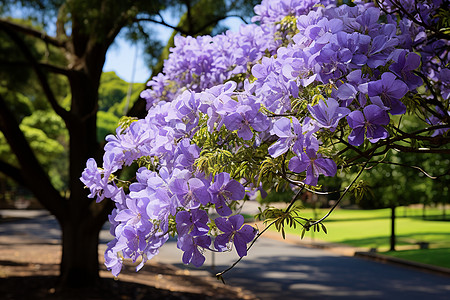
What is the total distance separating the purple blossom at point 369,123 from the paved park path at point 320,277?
8.78 metres

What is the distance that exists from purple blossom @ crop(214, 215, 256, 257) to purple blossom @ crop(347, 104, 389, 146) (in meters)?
0.50

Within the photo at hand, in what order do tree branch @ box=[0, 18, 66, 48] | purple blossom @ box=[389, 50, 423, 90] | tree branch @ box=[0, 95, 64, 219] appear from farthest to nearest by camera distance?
tree branch @ box=[0, 18, 66, 48] → tree branch @ box=[0, 95, 64, 219] → purple blossom @ box=[389, 50, 423, 90]

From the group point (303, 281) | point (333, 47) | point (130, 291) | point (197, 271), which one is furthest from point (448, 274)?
point (333, 47)

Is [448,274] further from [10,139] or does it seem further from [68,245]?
[10,139]

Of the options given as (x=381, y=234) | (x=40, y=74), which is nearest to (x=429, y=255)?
(x=381, y=234)

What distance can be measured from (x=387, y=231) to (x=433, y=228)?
2.80m

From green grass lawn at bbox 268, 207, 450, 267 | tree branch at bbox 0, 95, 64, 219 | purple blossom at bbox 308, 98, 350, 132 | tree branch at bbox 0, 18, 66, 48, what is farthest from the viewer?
green grass lawn at bbox 268, 207, 450, 267

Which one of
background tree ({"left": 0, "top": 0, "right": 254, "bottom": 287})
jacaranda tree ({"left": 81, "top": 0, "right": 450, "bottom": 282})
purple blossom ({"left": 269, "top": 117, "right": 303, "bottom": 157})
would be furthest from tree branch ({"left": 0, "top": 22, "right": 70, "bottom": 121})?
purple blossom ({"left": 269, "top": 117, "right": 303, "bottom": 157})

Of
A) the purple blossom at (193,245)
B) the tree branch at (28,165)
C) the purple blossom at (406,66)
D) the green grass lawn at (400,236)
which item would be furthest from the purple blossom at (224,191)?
the green grass lawn at (400,236)

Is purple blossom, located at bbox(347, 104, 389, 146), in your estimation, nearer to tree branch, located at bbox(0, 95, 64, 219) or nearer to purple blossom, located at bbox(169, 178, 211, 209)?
purple blossom, located at bbox(169, 178, 211, 209)

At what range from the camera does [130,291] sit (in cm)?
854

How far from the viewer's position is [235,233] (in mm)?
1819

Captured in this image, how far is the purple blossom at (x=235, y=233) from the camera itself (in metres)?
1.80

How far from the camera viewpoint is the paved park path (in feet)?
34.7
